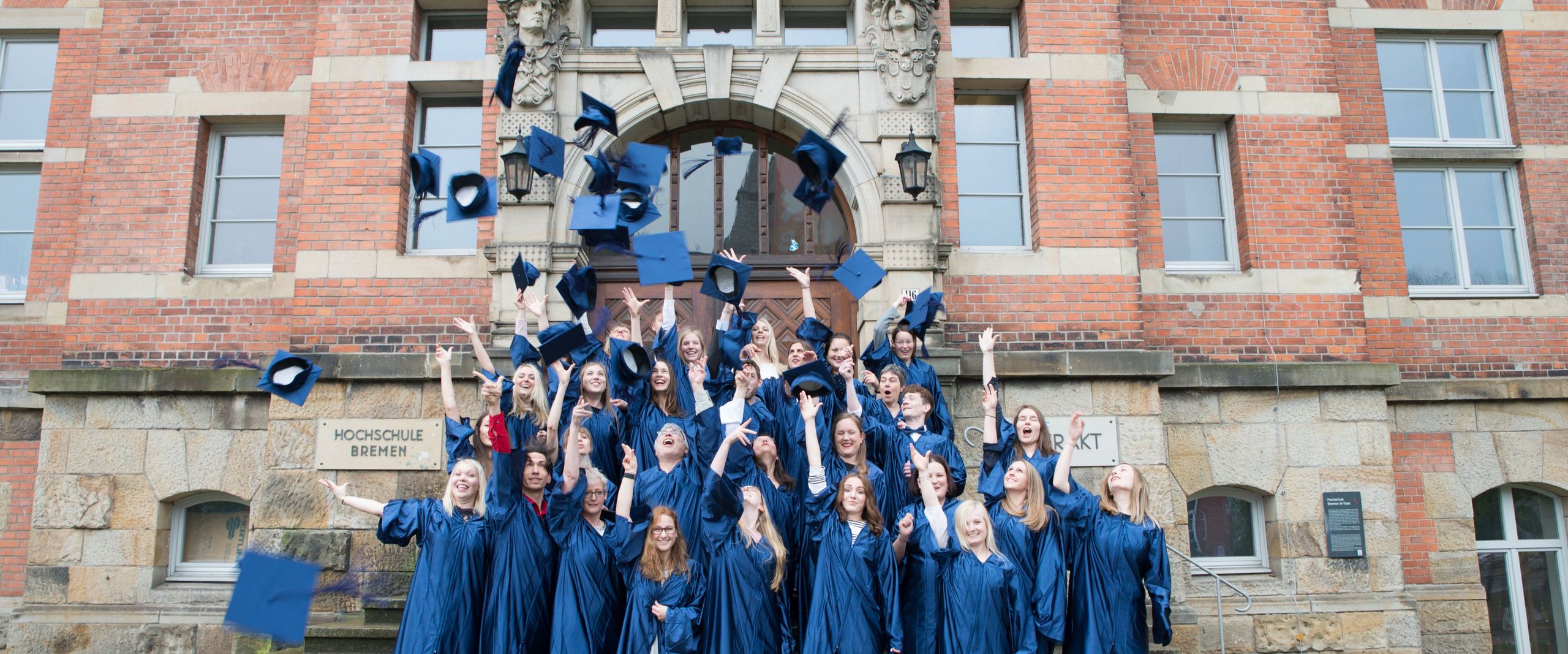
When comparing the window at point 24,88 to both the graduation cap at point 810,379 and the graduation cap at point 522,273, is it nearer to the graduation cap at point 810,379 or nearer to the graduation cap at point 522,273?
the graduation cap at point 522,273

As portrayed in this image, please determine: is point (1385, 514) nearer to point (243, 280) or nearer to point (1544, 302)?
point (1544, 302)

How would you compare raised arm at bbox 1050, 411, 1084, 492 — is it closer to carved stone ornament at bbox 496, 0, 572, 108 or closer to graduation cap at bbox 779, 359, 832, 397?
graduation cap at bbox 779, 359, 832, 397

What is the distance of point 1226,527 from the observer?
28.3 ft

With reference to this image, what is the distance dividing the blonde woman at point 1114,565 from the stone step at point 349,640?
431cm

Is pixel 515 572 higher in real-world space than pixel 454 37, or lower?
lower

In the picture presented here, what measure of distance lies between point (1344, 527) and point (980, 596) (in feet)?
15.4

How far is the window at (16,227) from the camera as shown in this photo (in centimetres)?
931

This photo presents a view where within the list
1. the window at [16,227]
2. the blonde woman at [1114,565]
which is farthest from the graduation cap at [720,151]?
the window at [16,227]


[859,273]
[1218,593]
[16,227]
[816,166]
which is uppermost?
[16,227]

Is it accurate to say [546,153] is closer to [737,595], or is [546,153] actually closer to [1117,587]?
[737,595]

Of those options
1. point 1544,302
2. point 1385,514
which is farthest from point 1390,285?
point 1385,514

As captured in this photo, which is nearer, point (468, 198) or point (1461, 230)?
point (468, 198)

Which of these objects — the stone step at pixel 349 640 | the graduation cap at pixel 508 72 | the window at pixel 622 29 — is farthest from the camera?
the window at pixel 622 29

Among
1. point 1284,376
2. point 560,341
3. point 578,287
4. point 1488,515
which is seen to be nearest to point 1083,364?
point 1284,376
